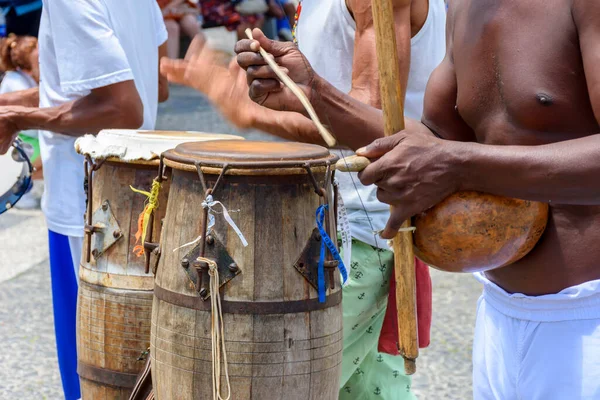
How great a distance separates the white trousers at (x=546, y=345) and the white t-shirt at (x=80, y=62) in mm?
1721

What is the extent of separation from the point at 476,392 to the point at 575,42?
0.83 metres

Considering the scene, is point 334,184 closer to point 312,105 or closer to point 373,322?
point 312,105

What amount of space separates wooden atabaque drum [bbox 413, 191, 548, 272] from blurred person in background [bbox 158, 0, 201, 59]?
56.3 inches

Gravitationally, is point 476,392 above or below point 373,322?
above

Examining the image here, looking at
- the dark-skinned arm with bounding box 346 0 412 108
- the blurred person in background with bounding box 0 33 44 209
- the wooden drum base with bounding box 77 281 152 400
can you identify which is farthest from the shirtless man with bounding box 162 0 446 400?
the blurred person in background with bounding box 0 33 44 209

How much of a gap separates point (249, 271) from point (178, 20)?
5.40 feet

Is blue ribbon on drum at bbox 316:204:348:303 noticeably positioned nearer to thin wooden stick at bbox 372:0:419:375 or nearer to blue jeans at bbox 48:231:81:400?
thin wooden stick at bbox 372:0:419:375

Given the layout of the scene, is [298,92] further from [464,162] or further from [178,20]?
[178,20]

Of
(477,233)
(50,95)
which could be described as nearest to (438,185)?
(477,233)

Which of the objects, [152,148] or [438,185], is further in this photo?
[152,148]

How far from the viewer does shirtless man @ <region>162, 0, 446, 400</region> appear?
2617mm

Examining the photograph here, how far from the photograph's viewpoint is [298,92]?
6.67 ft

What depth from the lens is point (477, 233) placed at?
1.74 metres

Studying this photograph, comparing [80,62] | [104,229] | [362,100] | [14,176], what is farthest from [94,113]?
[362,100]
